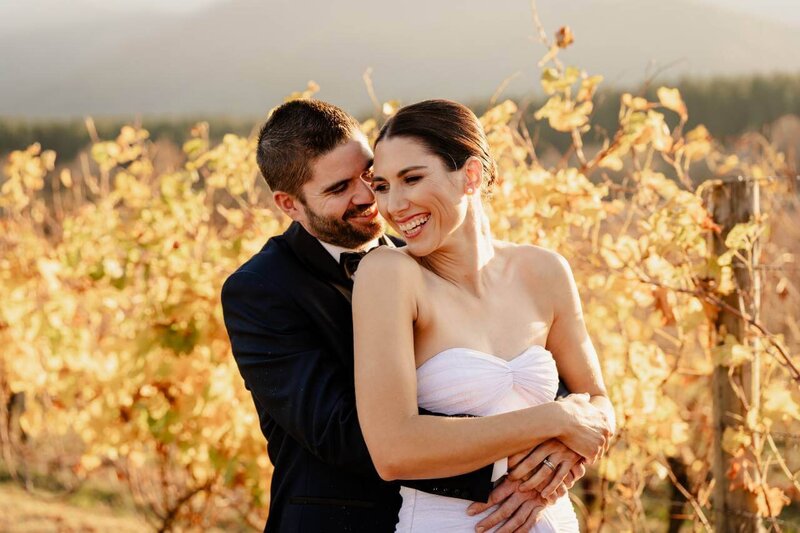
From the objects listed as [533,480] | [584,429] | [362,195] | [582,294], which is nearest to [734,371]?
[582,294]

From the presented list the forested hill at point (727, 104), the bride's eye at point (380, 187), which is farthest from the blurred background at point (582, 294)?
the forested hill at point (727, 104)

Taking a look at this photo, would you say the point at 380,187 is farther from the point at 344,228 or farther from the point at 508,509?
the point at 508,509

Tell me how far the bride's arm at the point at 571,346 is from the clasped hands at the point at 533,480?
0.26 m

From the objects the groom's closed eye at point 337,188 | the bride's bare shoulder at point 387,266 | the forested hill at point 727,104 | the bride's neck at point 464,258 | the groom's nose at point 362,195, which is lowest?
the forested hill at point 727,104

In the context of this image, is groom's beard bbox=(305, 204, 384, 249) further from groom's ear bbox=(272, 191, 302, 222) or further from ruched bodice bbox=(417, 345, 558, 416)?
ruched bodice bbox=(417, 345, 558, 416)

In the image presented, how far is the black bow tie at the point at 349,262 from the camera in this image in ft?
8.21

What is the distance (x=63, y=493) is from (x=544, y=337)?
614 centimetres

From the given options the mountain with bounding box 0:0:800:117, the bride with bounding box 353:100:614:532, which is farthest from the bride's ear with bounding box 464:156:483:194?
the mountain with bounding box 0:0:800:117

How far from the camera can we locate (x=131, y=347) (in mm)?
4523

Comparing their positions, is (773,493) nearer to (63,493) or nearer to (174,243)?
(174,243)

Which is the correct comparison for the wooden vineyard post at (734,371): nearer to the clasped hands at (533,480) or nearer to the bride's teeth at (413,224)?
the clasped hands at (533,480)

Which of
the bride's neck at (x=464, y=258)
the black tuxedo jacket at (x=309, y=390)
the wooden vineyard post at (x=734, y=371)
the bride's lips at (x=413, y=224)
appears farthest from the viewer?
the wooden vineyard post at (x=734, y=371)

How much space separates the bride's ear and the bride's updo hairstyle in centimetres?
1

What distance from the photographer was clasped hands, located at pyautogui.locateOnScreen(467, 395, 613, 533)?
221cm
